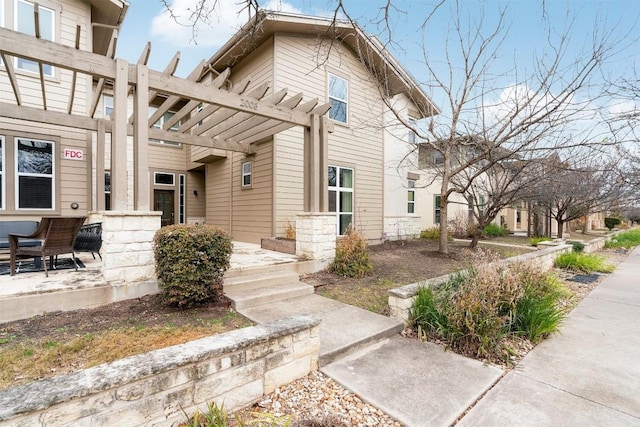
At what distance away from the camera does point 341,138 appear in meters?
9.88

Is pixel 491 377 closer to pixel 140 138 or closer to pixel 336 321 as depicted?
pixel 336 321

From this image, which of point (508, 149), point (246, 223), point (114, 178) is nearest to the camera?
point (114, 178)

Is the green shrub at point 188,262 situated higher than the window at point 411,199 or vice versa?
the window at point 411,199

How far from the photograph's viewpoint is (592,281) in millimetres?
6773

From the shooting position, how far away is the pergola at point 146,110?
13.0 feet

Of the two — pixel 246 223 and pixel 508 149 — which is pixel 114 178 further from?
pixel 508 149

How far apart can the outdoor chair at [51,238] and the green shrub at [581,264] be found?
35.8 ft

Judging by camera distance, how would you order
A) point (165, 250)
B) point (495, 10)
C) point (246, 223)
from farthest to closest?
1. point (246, 223)
2. point (495, 10)
3. point (165, 250)

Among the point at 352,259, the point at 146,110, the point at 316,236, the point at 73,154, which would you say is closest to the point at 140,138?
the point at 146,110

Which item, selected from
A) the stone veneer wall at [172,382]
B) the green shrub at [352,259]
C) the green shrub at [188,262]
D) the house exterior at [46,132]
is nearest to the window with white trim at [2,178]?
the house exterior at [46,132]

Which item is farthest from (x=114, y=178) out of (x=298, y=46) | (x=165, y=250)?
(x=298, y=46)

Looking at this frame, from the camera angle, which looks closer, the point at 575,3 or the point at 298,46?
the point at 575,3

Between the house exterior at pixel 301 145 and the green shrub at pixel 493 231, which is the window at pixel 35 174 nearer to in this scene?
the house exterior at pixel 301 145

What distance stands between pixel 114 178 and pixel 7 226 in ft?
11.8
